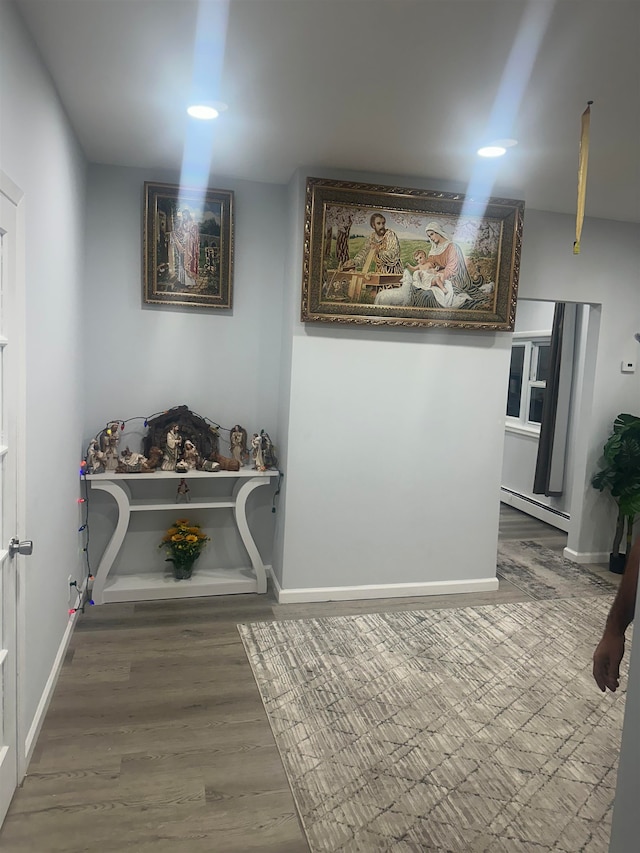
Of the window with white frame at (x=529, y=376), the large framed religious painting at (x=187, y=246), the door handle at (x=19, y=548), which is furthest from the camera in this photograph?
the window with white frame at (x=529, y=376)

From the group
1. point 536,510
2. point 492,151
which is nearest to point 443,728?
point 492,151

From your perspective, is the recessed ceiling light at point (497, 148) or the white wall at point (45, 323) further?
the recessed ceiling light at point (497, 148)

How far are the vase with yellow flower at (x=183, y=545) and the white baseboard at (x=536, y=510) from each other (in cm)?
345

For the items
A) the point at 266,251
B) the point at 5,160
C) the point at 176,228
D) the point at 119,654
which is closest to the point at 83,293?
the point at 176,228

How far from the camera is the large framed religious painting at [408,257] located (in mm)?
3641

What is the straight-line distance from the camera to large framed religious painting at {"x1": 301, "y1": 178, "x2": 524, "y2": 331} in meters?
3.64

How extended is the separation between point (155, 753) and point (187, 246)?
2.80 meters

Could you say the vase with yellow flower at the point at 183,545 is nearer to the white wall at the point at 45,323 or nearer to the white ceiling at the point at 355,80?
the white wall at the point at 45,323

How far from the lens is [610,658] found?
1491mm

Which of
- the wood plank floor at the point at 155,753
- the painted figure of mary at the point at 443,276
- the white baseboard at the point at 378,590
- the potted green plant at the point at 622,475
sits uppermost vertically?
the painted figure of mary at the point at 443,276

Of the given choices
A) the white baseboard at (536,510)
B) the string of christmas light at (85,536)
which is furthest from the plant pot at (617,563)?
the string of christmas light at (85,536)

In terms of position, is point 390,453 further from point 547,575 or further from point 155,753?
point 155,753

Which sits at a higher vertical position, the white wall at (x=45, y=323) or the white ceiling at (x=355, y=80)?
the white ceiling at (x=355, y=80)

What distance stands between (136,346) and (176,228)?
772 millimetres
